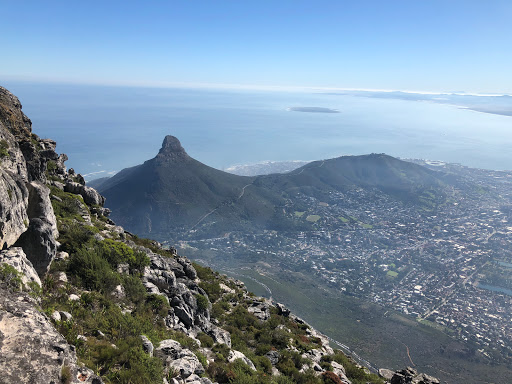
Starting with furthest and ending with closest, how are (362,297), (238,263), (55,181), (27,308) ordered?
(238,263) < (362,297) < (55,181) < (27,308)

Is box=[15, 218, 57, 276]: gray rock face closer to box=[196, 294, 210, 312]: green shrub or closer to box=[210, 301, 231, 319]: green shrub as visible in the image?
box=[196, 294, 210, 312]: green shrub

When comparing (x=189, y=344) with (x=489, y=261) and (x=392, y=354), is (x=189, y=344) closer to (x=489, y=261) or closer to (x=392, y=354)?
(x=392, y=354)

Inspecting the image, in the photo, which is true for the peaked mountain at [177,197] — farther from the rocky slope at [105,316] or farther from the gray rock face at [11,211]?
the gray rock face at [11,211]

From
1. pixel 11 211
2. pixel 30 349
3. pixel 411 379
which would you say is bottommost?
pixel 411 379

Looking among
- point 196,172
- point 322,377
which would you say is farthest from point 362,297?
point 196,172

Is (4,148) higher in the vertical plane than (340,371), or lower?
higher

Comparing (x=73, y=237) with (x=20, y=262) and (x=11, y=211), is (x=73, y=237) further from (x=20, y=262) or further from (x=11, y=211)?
(x=20, y=262)

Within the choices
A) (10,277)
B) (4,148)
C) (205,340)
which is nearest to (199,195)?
(4,148)
